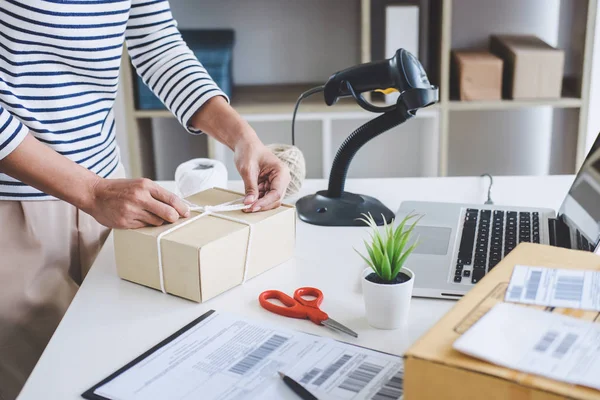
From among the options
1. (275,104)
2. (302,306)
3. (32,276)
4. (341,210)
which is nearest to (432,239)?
(341,210)

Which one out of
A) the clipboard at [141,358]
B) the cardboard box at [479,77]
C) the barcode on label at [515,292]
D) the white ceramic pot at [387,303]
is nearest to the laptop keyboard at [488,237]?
the white ceramic pot at [387,303]

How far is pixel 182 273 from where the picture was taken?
3.02 feet

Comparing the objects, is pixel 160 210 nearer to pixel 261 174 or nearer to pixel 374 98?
pixel 261 174

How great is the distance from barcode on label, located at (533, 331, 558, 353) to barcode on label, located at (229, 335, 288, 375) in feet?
1.03

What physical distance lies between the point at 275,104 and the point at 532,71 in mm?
912

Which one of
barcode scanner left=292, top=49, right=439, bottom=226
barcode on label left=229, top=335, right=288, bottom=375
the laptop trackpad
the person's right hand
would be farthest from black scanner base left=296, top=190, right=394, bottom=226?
barcode on label left=229, top=335, right=288, bottom=375

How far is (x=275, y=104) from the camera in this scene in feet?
8.02

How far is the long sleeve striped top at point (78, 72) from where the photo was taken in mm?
1077

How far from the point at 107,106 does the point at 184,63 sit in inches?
6.8

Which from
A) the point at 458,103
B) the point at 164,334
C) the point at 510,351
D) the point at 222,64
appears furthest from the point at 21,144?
the point at 458,103

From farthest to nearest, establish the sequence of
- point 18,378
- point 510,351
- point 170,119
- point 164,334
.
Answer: point 170,119, point 18,378, point 164,334, point 510,351

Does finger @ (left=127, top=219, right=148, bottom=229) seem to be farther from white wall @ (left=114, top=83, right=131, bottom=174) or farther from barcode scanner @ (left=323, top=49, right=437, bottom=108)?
white wall @ (left=114, top=83, right=131, bottom=174)

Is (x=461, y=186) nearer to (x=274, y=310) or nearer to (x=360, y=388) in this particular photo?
(x=274, y=310)

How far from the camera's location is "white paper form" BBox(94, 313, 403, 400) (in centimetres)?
71
